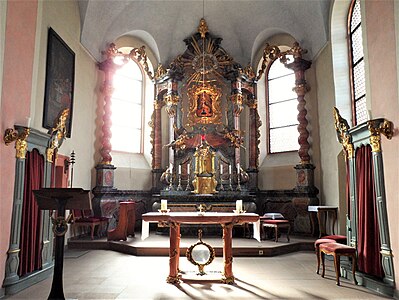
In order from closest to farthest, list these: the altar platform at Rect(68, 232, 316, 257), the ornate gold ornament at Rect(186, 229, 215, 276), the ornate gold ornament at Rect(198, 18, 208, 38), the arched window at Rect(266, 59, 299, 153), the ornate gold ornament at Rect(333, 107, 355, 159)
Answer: the ornate gold ornament at Rect(186, 229, 215, 276)
the ornate gold ornament at Rect(333, 107, 355, 159)
the altar platform at Rect(68, 232, 316, 257)
the arched window at Rect(266, 59, 299, 153)
the ornate gold ornament at Rect(198, 18, 208, 38)

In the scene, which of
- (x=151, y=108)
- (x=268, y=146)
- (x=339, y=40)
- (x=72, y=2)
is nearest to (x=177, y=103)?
(x=151, y=108)

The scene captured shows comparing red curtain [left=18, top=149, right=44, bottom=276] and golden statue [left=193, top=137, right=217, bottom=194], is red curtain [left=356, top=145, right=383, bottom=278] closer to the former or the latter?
golden statue [left=193, top=137, right=217, bottom=194]

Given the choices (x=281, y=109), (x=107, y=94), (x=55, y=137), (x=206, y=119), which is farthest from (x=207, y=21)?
(x=55, y=137)

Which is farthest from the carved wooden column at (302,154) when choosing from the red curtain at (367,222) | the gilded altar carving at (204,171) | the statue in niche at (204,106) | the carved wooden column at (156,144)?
the carved wooden column at (156,144)

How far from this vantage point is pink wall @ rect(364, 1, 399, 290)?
4637mm

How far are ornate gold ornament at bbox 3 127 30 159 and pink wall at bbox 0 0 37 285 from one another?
62 millimetres

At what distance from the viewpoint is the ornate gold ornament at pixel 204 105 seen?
10.8 m

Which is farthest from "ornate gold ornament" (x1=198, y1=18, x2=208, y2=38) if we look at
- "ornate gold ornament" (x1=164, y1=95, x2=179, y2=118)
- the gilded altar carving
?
the gilded altar carving

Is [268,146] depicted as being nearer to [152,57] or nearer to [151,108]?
[151,108]

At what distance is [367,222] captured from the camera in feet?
17.2

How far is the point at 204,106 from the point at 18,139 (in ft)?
21.2

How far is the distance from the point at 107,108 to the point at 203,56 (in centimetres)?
323

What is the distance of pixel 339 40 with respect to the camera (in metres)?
8.39

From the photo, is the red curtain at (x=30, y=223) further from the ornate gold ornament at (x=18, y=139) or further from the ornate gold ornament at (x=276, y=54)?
the ornate gold ornament at (x=276, y=54)
